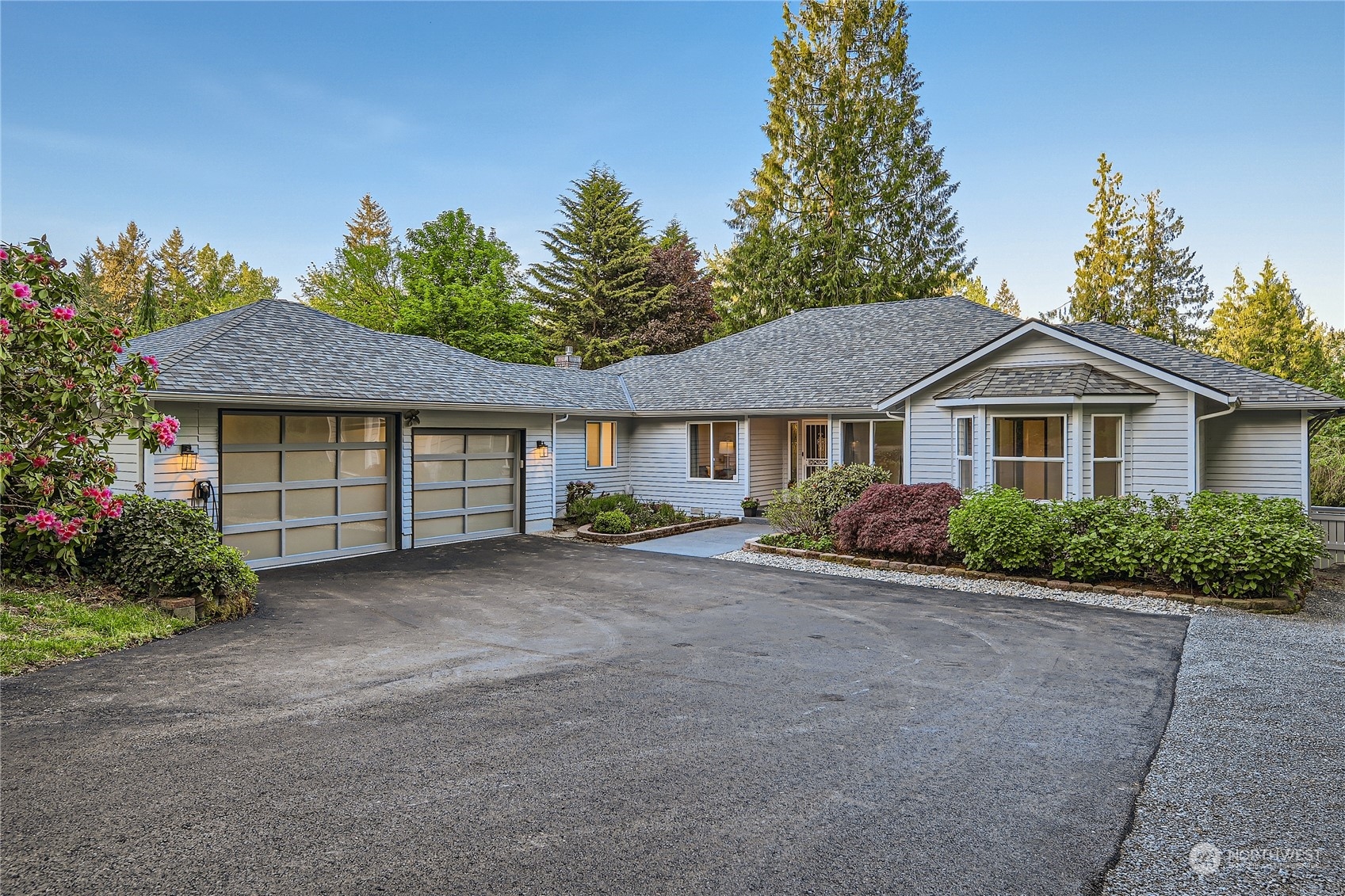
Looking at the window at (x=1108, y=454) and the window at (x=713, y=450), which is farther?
the window at (x=713, y=450)

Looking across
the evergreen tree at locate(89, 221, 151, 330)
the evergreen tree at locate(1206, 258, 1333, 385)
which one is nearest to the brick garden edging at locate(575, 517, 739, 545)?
the evergreen tree at locate(1206, 258, 1333, 385)

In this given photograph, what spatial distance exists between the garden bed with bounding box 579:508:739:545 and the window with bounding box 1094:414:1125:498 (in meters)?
7.35

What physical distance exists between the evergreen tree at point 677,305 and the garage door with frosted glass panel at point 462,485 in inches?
800

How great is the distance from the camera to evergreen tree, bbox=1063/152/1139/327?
34656 millimetres

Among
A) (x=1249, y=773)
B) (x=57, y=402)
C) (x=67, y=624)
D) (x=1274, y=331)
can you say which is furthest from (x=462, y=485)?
(x=1274, y=331)

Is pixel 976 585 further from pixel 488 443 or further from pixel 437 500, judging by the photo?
pixel 437 500

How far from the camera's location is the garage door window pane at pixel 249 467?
10.7 m

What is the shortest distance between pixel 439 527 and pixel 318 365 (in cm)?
350

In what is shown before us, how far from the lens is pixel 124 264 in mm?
44312

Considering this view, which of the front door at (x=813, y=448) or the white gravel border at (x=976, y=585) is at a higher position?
the front door at (x=813, y=448)

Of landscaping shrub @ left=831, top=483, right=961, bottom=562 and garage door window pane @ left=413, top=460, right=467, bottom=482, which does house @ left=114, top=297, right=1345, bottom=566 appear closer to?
garage door window pane @ left=413, top=460, right=467, bottom=482

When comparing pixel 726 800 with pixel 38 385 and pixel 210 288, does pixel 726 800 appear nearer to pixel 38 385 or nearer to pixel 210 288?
pixel 38 385

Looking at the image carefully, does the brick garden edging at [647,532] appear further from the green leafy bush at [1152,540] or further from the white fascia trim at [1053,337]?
the green leafy bush at [1152,540]

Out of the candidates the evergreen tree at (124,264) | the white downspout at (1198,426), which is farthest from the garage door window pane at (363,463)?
the evergreen tree at (124,264)
